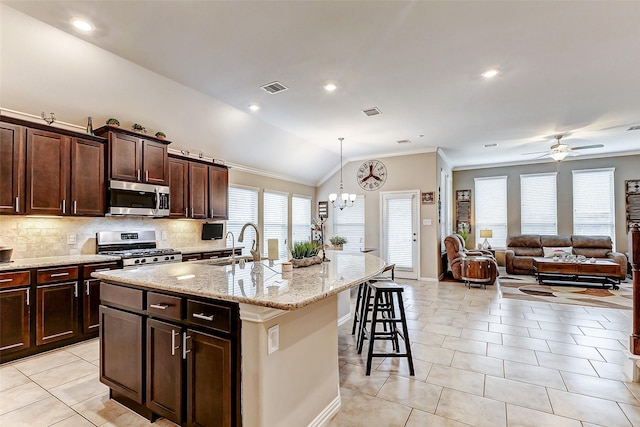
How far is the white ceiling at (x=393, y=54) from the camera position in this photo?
2539 mm

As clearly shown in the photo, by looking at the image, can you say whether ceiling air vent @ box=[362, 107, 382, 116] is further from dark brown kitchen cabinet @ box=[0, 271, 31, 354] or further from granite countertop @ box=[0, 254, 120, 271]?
dark brown kitchen cabinet @ box=[0, 271, 31, 354]

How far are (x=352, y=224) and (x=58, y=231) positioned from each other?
19.7ft

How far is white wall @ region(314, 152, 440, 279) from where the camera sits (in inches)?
280

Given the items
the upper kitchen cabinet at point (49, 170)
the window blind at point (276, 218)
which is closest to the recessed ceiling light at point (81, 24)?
the upper kitchen cabinet at point (49, 170)

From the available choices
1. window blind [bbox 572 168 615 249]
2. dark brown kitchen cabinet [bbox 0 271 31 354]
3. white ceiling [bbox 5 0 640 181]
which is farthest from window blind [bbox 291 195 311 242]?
window blind [bbox 572 168 615 249]

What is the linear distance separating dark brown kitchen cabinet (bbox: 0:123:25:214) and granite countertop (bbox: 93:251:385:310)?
183 cm

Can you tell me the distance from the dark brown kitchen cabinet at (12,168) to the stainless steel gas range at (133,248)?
102 centimetres

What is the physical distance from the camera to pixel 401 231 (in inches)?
297

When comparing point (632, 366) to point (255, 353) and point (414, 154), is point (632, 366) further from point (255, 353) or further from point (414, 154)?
point (414, 154)

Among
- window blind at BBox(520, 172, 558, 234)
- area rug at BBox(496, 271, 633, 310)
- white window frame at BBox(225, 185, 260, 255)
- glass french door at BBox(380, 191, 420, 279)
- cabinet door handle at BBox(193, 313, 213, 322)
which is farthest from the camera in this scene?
window blind at BBox(520, 172, 558, 234)

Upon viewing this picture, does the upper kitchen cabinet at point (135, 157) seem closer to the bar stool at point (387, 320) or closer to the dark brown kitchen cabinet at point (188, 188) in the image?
the dark brown kitchen cabinet at point (188, 188)

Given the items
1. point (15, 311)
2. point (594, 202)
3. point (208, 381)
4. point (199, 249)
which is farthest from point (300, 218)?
point (594, 202)

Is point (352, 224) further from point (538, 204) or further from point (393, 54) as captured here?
point (393, 54)

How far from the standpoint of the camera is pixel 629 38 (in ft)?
9.50
